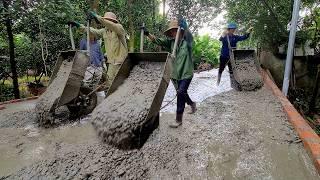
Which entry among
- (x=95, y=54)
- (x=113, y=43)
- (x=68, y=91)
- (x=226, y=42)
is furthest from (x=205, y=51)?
(x=68, y=91)

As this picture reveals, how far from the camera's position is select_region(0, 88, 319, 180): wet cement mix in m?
3.47

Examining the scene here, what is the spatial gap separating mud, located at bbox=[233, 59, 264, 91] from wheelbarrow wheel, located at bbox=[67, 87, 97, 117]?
3.99 m

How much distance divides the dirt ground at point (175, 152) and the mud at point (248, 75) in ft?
7.37

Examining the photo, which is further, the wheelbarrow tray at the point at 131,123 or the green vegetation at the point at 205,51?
the green vegetation at the point at 205,51

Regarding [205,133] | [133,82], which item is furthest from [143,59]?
[205,133]

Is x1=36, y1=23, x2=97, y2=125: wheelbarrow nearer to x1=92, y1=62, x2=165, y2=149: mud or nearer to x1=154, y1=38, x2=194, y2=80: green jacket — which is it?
x1=92, y1=62, x2=165, y2=149: mud

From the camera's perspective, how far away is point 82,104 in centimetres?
603

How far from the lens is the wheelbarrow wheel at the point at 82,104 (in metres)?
5.89

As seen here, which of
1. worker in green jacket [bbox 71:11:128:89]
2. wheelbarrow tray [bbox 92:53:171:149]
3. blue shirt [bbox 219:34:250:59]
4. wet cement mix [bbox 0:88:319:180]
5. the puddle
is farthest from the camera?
blue shirt [bbox 219:34:250:59]

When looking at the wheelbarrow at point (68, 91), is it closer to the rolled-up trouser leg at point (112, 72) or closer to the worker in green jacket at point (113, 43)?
the rolled-up trouser leg at point (112, 72)

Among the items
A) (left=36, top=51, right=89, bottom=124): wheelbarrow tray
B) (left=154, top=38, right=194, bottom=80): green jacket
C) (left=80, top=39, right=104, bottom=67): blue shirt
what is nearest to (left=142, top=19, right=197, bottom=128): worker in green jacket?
(left=154, top=38, right=194, bottom=80): green jacket

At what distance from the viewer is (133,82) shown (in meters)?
4.77

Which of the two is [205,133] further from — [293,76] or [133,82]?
[293,76]

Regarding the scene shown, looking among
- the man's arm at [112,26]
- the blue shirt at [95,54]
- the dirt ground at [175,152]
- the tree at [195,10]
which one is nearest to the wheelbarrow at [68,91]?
the dirt ground at [175,152]
